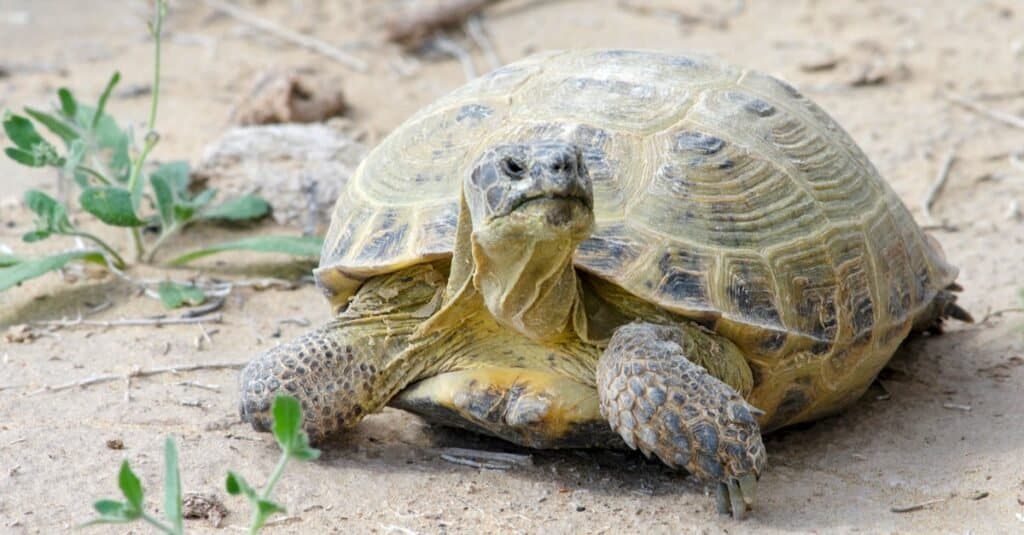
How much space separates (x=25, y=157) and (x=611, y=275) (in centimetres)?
271

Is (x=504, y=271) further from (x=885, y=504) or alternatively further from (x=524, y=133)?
(x=885, y=504)

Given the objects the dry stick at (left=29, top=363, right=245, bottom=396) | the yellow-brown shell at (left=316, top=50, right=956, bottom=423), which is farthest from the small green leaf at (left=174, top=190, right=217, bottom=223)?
the yellow-brown shell at (left=316, top=50, right=956, bottom=423)

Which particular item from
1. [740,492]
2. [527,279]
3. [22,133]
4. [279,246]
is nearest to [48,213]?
[22,133]

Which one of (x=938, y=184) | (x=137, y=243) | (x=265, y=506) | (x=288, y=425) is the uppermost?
(x=288, y=425)

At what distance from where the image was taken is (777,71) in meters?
8.51

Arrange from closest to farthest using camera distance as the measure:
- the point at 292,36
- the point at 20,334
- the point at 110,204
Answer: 1. the point at 20,334
2. the point at 110,204
3. the point at 292,36

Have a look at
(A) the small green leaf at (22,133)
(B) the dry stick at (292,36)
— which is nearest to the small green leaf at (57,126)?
(A) the small green leaf at (22,133)

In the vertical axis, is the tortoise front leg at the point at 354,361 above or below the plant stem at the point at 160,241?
above

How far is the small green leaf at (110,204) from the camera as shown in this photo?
5160 mm

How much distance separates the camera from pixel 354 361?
3867 mm

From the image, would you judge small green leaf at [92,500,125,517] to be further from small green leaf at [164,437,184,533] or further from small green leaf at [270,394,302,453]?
small green leaf at [270,394,302,453]

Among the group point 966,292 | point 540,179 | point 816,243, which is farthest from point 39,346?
point 966,292

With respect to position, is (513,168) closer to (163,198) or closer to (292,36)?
(163,198)

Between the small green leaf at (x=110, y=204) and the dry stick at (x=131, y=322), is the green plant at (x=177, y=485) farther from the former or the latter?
the small green leaf at (x=110, y=204)
